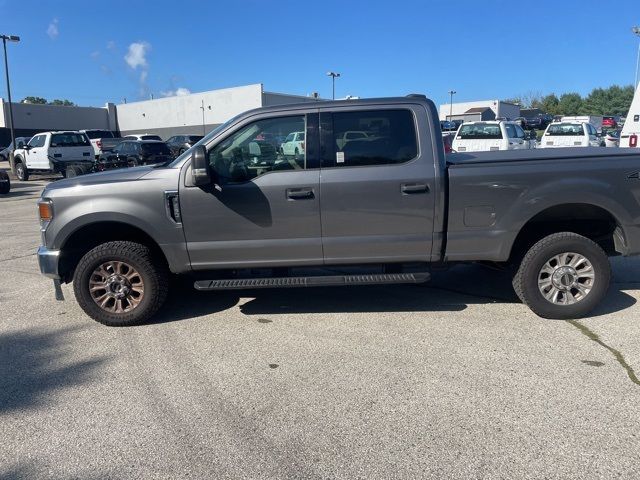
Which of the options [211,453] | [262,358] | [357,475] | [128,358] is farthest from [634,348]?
[128,358]

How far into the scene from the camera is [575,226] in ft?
16.6

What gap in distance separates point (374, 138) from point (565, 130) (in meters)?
18.0

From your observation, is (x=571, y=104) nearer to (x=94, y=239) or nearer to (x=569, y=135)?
(x=569, y=135)

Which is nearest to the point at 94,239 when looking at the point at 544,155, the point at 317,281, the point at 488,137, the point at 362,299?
the point at 317,281

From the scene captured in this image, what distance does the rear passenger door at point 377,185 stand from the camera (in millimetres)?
4484

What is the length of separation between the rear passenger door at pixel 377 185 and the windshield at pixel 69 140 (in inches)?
766

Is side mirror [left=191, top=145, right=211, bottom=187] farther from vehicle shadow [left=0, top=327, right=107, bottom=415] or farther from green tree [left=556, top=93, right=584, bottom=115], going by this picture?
green tree [left=556, top=93, right=584, bottom=115]

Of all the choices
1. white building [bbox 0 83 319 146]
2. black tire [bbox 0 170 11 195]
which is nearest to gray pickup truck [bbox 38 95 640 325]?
black tire [bbox 0 170 11 195]

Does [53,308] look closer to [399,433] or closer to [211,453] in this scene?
[211,453]

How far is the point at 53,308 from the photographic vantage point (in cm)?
546

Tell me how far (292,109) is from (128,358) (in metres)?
2.60

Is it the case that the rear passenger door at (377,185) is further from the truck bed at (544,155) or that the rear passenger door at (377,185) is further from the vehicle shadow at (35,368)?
the vehicle shadow at (35,368)

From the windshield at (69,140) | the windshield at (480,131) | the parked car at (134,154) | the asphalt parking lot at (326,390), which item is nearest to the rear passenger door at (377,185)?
the asphalt parking lot at (326,390)

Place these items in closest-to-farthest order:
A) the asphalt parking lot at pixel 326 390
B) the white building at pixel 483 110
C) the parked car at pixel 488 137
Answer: the asphalt parking lot at pixel 326 390 → the parked car at pixel 488 137 → the white building at pixel 483 110
